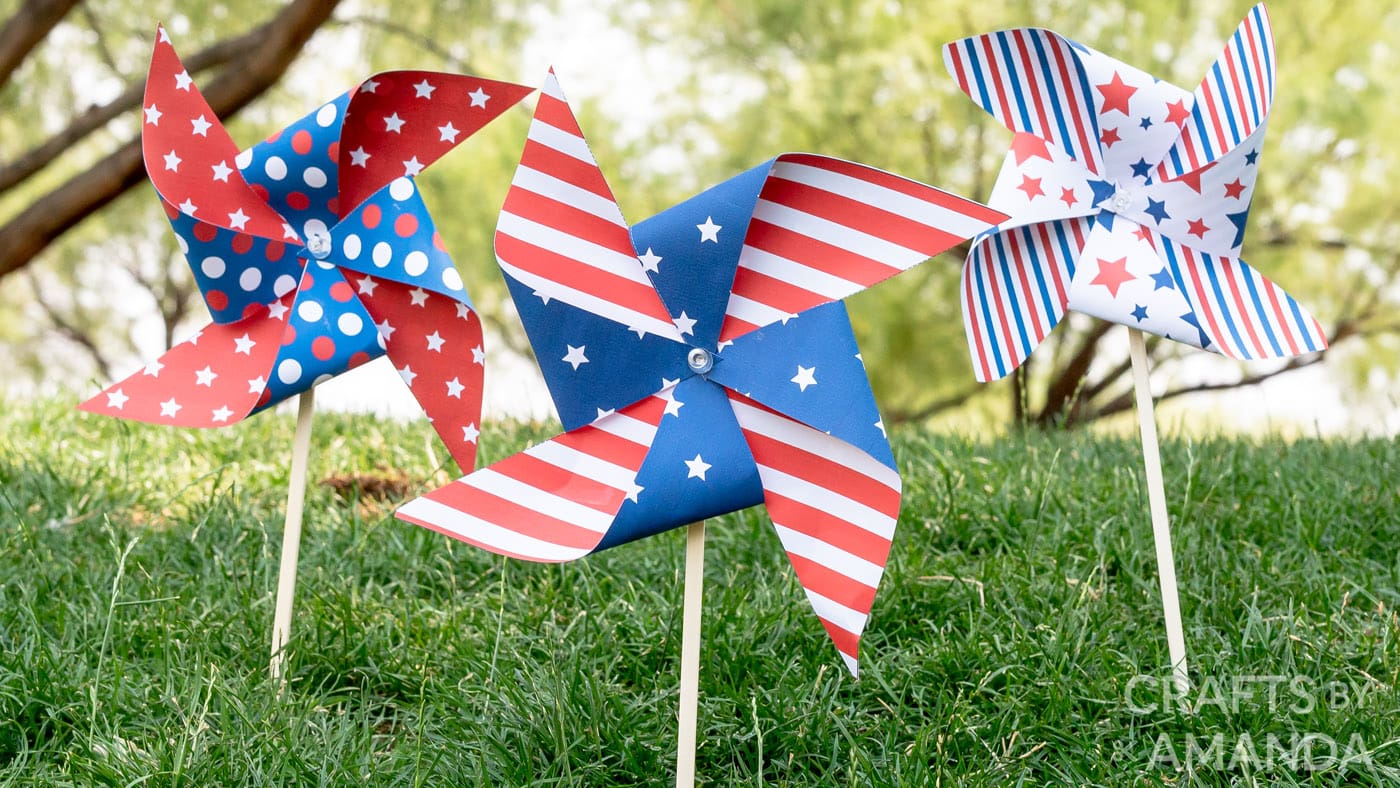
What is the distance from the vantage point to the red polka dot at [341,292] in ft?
8.65

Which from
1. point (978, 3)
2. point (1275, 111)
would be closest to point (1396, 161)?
point (1275, 111)

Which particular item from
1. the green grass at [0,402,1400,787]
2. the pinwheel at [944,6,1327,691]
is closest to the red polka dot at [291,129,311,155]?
the green grass at [0,402,1400,787]

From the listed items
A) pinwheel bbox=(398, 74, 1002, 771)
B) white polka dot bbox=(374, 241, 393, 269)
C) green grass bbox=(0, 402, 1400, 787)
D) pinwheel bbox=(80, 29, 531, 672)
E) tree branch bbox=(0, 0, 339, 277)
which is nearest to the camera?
pinwheel bbox=(398, 74, 1002, 771)

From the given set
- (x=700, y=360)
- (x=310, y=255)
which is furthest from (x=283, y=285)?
(x=700, y=360)

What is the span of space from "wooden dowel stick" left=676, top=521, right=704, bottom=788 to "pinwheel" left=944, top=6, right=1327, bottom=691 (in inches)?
35.6

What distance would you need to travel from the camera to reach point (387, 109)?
101 inches

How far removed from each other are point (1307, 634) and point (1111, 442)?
1.64m

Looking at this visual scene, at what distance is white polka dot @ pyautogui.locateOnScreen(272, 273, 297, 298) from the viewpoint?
265 centimetres

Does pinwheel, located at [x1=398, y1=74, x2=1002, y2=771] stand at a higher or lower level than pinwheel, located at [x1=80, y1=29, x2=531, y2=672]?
lower

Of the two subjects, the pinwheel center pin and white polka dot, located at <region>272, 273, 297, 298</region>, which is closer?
the pinwheel center pin

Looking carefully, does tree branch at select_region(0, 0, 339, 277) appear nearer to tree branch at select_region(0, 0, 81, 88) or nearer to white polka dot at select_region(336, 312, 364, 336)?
tree branch at select_region(0, 0, 81, 88)

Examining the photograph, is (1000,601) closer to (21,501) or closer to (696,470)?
(696,470)

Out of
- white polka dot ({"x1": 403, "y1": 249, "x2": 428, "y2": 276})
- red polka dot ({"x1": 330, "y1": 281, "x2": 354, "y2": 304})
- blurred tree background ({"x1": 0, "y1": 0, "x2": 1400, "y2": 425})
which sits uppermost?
blurred tree background ({"x1": 0, "y1": 0, "x2": 1400, "y2": 425})

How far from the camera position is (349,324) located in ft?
8.63
